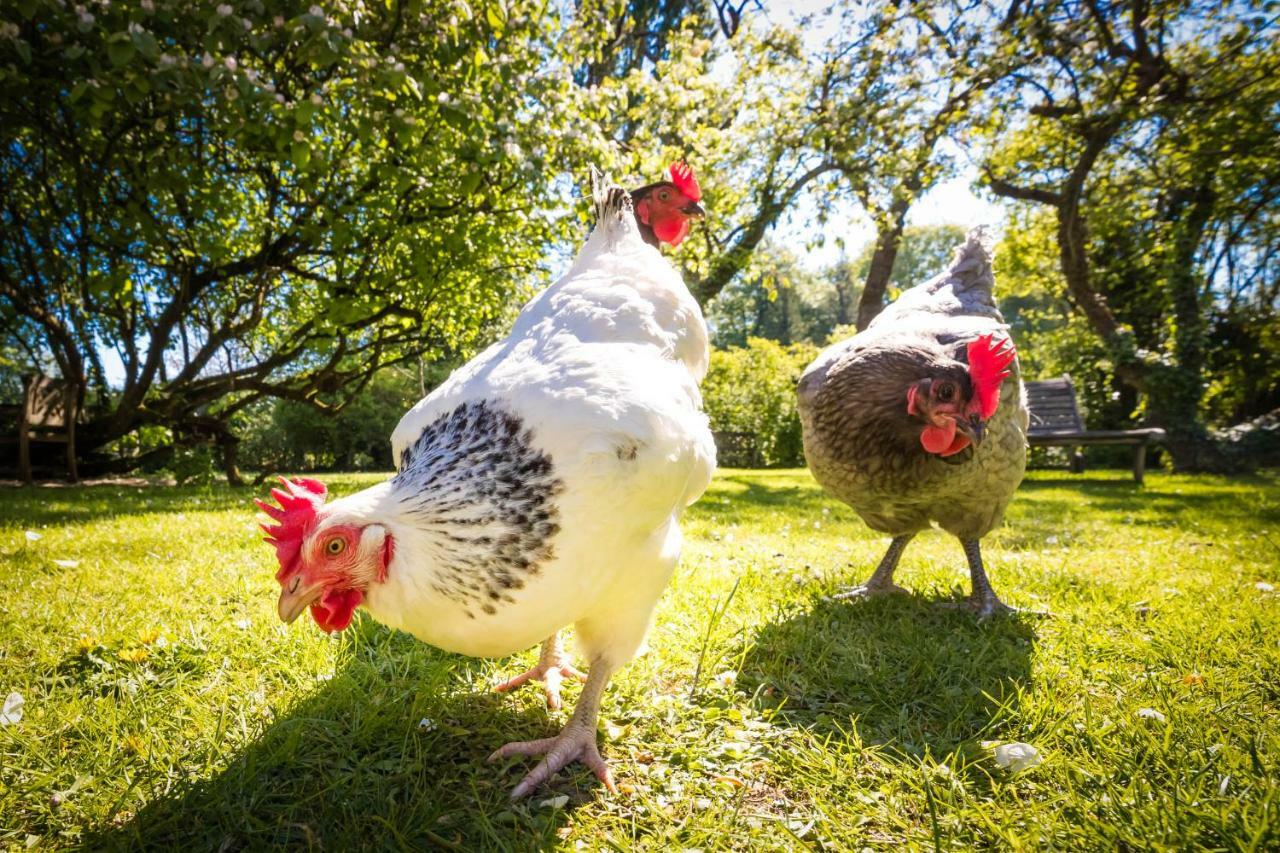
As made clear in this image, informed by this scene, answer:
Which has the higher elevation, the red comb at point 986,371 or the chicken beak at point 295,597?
the red comb at point 986,371

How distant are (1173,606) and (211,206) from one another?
Answer: 25.4 feet

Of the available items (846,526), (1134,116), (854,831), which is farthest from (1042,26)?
(854,831)

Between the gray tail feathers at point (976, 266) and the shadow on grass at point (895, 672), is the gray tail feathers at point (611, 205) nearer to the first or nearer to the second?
the shadow on grass at point (895, 672)

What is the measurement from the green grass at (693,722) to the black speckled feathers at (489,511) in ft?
2.01

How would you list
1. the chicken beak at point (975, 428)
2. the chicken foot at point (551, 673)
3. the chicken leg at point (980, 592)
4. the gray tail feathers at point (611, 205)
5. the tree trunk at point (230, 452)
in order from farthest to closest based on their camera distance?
the tree trunk at point (230, 452) < the gray tail feathers at point (611, 205) < the chicken leg at point (980, 592) < the chicken beak at point (975, 428) < the chicken foot at point (551, 673)

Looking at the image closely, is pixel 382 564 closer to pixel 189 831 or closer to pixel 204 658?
pixel 189 831

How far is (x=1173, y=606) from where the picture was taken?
2668 millimetres

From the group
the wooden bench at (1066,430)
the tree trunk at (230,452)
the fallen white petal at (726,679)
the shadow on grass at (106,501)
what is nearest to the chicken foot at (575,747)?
the fallen white petal at (726,679)

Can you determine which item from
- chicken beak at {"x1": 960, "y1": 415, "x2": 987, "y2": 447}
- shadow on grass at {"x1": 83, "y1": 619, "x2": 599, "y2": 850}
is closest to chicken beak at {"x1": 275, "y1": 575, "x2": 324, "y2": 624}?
shadow on grass at {"x1": 83, "y1": 619, "x2": 599, "y2": 850}

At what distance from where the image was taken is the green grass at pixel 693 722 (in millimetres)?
1365

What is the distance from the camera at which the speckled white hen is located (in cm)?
234

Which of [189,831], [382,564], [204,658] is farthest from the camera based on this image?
[204,658]

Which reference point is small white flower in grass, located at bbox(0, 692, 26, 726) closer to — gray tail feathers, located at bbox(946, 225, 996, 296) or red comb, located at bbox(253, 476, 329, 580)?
red comb, located at bbox(253, 476, 329, 580)

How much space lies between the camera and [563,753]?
5.31 feet
